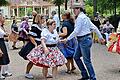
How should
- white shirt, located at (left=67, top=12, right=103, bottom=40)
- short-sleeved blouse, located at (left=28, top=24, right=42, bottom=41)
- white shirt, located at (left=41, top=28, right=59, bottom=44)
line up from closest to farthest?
white shirt, located at (left=67, top=12, right=103, bottom=40), white shirt, located at (left=41, top=28, right=59, bottom=44), short-sleeved blouse, located at (left=28, top=24, right=42, bottom=41)

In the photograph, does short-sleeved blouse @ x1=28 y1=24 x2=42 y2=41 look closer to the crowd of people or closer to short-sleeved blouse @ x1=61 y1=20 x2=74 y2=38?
the crowd of people

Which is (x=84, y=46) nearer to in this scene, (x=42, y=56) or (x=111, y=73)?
(x=42, y=56)

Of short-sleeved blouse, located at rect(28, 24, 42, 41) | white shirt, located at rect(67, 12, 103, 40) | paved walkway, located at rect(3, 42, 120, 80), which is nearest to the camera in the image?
white shirt, located at rect(67, 12, 103, 40)

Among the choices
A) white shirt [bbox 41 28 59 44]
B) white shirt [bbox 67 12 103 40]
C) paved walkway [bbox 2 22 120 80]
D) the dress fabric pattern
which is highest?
white shirt [bbox 67 12 103 40]

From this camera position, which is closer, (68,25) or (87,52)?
(87,52)

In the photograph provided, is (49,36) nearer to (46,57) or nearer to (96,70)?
(46,57)

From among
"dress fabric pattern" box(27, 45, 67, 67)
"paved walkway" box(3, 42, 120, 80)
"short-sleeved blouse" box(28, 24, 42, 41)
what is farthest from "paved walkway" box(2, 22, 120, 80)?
"short-sleeved blouse" box(28, 24, 42, 41)

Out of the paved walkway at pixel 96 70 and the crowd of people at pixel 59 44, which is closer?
the crowd of people at pixel 59 44

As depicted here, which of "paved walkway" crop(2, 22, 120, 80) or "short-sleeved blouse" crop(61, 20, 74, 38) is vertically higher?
"short-sleeved blouse" crop(61, 20, 74, 38)

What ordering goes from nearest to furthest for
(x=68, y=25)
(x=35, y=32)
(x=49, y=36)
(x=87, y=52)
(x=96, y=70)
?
(x=87, y=52) < (x=49, y=36) < (x=35, y=32) < (x=68, y=25) < (x=96, y=70)

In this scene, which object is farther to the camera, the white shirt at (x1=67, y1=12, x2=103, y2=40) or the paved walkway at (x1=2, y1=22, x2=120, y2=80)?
the paved walkway at (x1=2, y1=22, x2=120, y2=80)

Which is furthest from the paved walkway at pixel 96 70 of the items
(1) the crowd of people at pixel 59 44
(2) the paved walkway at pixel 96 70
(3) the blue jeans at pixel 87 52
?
(3) the blue jeans at pixel 87 52

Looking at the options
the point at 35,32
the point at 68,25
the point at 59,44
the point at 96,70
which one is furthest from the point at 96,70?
the point at 35,32

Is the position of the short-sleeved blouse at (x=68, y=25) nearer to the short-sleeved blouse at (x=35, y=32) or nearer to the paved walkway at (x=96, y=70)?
the short-sleeved blouse at (x=35, y=32)
